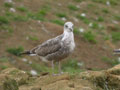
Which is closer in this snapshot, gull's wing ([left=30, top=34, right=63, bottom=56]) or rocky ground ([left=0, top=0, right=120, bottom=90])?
rocky ground ([left=0, top=0, right=120, bottom=90])

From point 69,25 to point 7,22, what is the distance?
7078 mm

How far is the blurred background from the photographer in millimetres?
12695

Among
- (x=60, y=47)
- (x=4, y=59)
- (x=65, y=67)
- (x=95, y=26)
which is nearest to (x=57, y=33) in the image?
(x=65, y=67)

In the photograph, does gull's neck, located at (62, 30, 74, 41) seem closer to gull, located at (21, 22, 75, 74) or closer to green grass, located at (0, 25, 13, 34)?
gull, located at (21, 22, 75, 74)

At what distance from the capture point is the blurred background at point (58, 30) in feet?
41.7

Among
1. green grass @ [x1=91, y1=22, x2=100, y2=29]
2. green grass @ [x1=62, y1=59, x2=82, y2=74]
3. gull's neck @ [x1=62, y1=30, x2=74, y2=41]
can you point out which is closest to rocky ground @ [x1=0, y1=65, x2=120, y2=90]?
gull's neck @ [x1=62, y1=30, x2=74, y2=41]

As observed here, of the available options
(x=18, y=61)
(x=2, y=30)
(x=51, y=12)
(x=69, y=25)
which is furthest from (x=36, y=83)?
(x=51, y=12)

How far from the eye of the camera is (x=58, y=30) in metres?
14.8

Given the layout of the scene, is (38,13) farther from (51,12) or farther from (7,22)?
(7,22)

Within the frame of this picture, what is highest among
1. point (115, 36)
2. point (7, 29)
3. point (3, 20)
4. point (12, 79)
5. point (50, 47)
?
point (3, 20)

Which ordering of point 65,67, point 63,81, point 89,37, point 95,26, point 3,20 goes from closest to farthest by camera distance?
1. point 63,81
2. point 65,67
3. point 3,20
4. point 89,37
5. point 95,26

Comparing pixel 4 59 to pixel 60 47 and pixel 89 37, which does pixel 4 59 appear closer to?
pixel 89 37

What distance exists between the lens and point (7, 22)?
47.2ft

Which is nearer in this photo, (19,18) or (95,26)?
(19,18)
